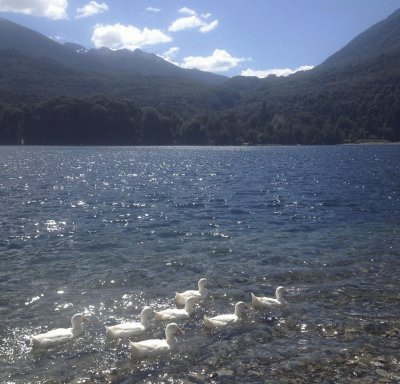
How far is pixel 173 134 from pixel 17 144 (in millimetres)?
56082

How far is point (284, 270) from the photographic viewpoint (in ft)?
57.1

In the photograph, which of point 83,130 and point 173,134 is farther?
point 173,134

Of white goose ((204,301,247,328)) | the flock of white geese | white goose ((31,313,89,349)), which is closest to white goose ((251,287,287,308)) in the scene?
the flock of white geese

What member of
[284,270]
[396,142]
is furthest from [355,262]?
[396,142]

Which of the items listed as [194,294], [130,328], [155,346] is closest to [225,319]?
[194,294]

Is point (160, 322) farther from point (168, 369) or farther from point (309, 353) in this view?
point (309, 353)

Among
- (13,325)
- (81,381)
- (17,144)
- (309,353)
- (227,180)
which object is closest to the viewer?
(81,381)

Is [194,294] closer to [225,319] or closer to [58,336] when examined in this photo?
[225,319]

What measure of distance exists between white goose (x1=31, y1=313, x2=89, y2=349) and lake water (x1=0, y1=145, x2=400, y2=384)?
0.20 meters

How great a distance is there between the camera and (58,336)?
38.5 feet

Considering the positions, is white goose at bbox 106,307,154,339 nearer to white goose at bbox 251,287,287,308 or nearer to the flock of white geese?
the flock of white geese

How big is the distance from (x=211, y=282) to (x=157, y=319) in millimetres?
3522

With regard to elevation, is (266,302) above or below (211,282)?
above

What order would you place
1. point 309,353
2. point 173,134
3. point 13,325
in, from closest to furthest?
point 309,353 → point 13,325 → point 173,134
